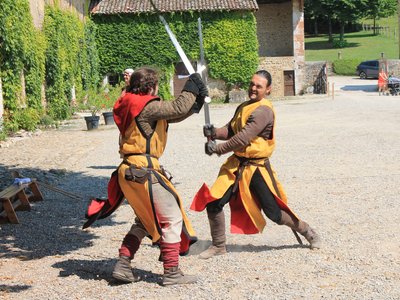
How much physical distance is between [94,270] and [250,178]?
1467 millimetres

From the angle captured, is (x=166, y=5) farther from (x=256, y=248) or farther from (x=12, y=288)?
(x=12, y=288)

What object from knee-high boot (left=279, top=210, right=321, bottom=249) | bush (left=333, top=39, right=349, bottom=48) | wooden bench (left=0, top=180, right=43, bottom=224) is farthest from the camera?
bush (left=333, top=39, right=349, bottom=48)

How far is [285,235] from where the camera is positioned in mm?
6426

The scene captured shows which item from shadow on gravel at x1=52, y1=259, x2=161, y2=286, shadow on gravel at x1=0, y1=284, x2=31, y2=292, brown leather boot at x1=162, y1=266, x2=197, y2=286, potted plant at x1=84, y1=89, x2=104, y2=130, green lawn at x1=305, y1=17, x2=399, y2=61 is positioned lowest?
shadow on gravel at x1=52, y1=259, x2=161, y2=286

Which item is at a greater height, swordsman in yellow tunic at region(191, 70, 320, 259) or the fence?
the fence

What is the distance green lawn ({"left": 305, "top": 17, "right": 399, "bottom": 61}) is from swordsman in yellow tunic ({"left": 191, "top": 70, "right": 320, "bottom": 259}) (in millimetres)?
49768

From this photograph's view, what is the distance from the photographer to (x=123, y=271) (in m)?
4.87

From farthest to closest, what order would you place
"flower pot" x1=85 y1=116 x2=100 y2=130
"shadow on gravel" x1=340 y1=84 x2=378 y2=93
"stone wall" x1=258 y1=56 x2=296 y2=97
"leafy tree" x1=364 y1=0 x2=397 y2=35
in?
"leafy tree" x1=364 y1=0 x2=397 y2=35, "shadow on gravel" x1=340 y1=84 x2=378 y2=93, "stone wall" x1=258 y1=56 x2=296 y2=97, "flower pot" x1=85 y1=116 x2=100 y2=130

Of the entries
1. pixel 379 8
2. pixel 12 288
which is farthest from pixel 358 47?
pixel 12 288

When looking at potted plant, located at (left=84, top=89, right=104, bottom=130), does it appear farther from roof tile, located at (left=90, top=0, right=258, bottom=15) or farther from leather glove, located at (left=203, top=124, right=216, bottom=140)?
leather glove, located at (left=203, top=124, right=216, bottom=140)

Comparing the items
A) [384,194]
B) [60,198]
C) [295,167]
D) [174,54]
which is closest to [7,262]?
[60,198]

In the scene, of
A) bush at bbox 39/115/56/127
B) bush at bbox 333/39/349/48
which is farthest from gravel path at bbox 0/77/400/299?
bush at bbox 333/39/349/48

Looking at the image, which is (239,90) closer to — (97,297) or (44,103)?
(44,103)

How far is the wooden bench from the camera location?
726 centimetres
